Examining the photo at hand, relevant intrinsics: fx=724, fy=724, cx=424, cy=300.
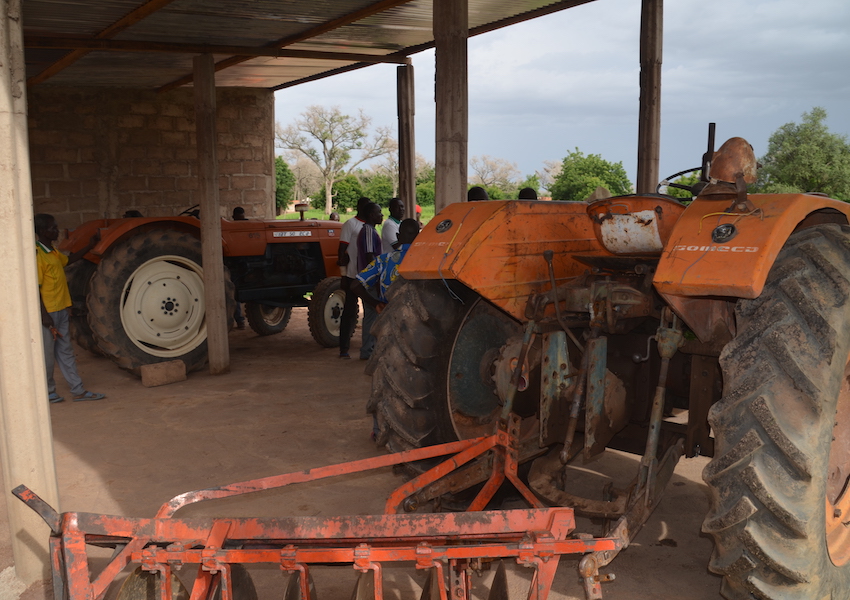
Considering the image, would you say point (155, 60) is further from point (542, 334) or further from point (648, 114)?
point (542, 334)

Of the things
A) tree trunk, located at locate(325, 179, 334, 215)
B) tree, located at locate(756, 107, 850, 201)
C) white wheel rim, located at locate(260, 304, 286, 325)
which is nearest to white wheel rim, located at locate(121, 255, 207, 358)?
white wheel rim, located at locate(260, 304, 286, 325)

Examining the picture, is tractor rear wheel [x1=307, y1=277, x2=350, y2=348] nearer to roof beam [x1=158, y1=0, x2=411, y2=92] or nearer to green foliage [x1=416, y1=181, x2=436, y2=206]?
roof beam [x1=158, y1=0, x2=411, y2=92]

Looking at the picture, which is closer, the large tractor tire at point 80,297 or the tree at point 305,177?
the large tractor tire at point 80,297

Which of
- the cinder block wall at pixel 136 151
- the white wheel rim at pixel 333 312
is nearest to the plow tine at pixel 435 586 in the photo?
the white wheel rim at pixel 333 312

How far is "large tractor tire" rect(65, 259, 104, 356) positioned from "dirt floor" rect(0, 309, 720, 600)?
16.1 inches

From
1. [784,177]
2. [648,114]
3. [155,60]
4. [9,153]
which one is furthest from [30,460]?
[784,177]

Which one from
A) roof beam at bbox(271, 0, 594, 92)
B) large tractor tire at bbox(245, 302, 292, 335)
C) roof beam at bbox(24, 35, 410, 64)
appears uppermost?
roof beam at bbox(271, 0, 594, 92)

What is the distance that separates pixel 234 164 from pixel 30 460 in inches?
376

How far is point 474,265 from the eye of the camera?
126 inches

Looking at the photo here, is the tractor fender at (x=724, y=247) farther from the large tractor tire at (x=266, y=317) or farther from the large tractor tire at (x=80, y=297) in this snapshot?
the large tractor tire at (x=266, y=317)

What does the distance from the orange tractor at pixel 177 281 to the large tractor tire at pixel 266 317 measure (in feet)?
0.07

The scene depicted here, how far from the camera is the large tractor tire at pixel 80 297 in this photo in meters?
7.79

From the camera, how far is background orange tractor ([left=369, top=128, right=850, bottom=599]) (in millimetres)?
2234

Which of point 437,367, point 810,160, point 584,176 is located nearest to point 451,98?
point 437,367
